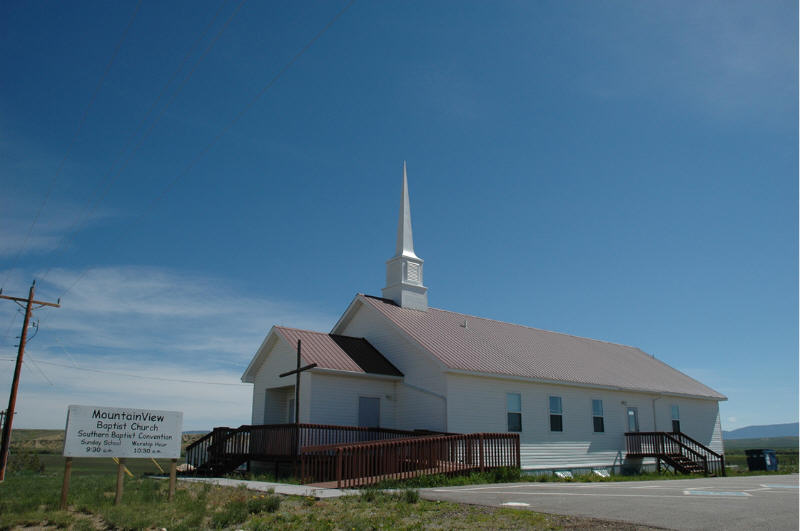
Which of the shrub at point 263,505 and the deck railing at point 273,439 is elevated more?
the deck railing at point 273,439

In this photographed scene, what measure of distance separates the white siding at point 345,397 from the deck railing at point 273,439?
1.24m

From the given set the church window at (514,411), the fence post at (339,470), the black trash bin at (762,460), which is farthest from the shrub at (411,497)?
the black trash bin at (762,460)

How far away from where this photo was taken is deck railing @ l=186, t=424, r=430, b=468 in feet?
63.4

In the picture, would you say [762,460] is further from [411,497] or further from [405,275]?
[411,497]

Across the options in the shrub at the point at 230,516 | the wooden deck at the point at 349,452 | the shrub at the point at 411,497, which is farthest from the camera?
the wooden deck at the point at 349,452

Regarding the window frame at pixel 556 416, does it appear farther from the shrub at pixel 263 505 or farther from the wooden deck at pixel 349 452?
the shrub at pixel 263 505

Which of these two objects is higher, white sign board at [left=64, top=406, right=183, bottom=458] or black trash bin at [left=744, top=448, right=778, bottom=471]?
white sign board at [left=64, top=406, right=183, bottom=458]

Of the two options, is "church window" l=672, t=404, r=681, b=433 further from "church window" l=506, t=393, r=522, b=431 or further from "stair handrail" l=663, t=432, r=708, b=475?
"church window" l=506, t=393, r=522, b=431

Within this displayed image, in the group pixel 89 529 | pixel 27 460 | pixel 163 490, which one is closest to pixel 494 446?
pixel 163 490

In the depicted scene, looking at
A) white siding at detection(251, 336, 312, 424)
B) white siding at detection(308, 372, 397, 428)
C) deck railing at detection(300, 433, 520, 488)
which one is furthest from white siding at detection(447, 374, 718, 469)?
white siding at detection(251, 336, 312, 424)

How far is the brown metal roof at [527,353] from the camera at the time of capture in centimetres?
2344

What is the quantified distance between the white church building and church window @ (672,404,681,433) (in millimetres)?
50

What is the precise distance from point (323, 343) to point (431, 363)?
4.43 meters

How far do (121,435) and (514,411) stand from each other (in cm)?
1481
